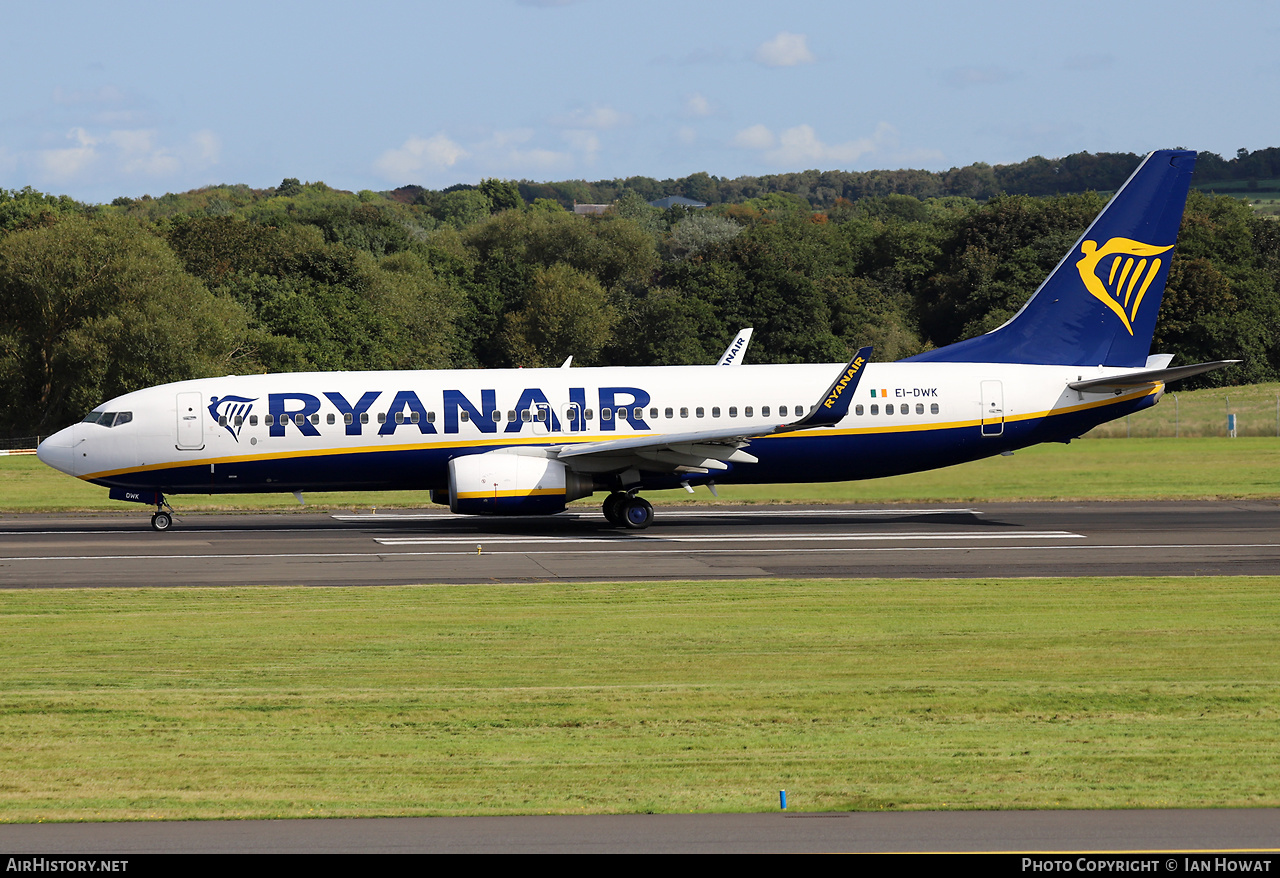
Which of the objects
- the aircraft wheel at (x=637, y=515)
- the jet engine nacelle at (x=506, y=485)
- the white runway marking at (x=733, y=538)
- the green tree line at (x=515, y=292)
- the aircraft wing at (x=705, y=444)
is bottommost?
the white runway marking at (x=733, y=538)

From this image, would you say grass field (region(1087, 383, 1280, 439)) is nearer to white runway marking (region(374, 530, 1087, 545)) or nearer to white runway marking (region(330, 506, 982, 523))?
white runway marking (region(330, 506, 982, 523))

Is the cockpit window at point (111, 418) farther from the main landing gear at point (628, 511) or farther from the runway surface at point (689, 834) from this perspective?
the runway surface at point (689, 834)

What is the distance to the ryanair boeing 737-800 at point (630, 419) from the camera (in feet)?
104

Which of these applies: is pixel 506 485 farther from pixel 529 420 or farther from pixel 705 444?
pixel 705 444

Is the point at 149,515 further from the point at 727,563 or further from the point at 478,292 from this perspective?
the point at 478,292

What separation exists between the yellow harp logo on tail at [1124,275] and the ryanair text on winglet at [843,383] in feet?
28.5

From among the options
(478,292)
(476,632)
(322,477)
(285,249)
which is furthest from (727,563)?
(478,292)

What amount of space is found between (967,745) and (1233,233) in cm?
10155

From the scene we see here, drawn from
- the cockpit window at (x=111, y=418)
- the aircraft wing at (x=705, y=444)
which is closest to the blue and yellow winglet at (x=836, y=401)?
the aircraft wing at (x=705, y=444)

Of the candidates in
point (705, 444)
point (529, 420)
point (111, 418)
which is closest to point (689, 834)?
point (705, 444)

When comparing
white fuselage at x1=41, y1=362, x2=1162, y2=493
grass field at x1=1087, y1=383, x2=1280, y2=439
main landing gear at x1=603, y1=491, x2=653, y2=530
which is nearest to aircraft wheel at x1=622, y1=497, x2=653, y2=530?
main landing gear at x1=603, y1=491, x2=653, y2=530

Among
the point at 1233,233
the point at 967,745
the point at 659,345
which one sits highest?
the point at 1233,233

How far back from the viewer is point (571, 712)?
1293 cm

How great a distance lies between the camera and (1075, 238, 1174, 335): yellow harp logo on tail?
34.5 metres
